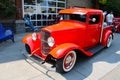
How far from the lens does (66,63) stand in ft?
15.6

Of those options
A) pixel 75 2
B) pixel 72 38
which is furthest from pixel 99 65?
pixel 75 2

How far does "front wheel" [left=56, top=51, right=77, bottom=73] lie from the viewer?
14.7ft

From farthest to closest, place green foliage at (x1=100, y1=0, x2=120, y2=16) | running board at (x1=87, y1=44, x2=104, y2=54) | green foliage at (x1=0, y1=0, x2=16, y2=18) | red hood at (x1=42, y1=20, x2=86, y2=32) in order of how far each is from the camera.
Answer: green foliage at (x1=100, y1=0, x2=120, y2=16)
green foliage at (x1=0, y1=0, x2=16, y2=18)
running board at (x1=87, y1=44, x2=104, y2=54)
red hood at (x1=42, y1=20, x2=86, y2=32)

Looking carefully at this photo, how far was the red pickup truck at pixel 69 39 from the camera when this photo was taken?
4.66 m

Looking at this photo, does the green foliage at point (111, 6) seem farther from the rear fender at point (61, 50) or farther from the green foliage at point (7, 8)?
the rear fender at point (61, 50)

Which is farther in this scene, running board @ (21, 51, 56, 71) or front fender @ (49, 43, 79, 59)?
running board @ (21, 51, 56, 71)

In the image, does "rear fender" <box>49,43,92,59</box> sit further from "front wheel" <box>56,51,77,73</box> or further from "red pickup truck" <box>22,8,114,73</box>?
"front wheel" <box>56,51,77,73</box>

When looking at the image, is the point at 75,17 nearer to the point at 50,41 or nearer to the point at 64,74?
the point at 50,41

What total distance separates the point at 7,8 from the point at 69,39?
559 centimetres

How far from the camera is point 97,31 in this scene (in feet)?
21.1

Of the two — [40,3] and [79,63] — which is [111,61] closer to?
[79,63]

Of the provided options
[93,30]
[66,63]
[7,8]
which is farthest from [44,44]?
[7,8]

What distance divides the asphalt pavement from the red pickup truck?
10.3 inches

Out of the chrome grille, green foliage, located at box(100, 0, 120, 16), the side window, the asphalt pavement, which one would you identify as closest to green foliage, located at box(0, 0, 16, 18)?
the asphalt pavement
